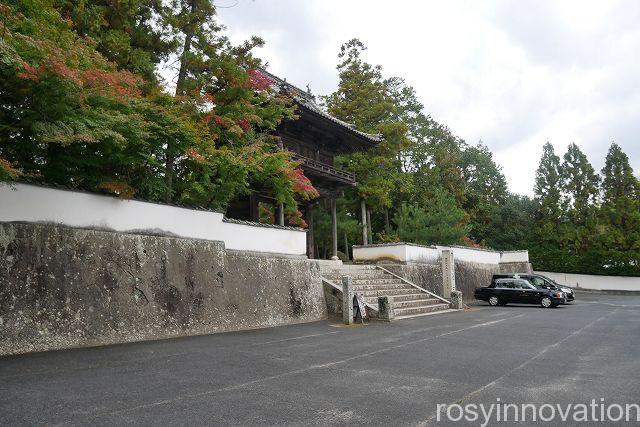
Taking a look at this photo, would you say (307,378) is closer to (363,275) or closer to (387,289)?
(387,289)

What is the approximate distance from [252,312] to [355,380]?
672cm

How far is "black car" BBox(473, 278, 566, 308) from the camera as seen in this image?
742 inches

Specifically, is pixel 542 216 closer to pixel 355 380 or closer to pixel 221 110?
pixel 221 110

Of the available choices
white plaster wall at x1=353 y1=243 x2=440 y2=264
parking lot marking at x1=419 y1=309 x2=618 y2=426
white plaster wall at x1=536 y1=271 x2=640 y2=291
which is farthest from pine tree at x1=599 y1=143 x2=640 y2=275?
parking lot marking at x1=419 y1=309 x2=618 y2=426

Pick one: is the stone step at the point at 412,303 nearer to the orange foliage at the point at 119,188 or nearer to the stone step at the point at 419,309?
the stone step at the point at 419,309

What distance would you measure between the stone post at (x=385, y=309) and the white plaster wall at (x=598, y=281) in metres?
26.1

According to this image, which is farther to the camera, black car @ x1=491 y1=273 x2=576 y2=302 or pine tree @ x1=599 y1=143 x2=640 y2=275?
pine tree @ x1=599 y1=143 x2=640 y2=275

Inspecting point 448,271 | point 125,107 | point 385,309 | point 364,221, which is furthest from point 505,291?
point 125,107

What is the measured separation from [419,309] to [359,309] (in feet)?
11.7

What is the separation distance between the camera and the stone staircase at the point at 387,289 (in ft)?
49.3

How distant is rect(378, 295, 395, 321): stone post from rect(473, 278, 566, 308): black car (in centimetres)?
951

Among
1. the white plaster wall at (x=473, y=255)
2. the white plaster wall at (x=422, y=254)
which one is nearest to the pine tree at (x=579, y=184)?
the white plaster wall at (x=473, y=255)

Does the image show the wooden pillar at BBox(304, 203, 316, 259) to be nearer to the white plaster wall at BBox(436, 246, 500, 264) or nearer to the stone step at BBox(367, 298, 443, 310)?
the white plaster wall at BBox(436, 246, 500, 264)

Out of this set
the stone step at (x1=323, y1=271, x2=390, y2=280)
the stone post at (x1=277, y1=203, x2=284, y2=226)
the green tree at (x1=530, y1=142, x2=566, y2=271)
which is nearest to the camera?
the stone step at (x1=323, y1=271, x2=390, y2=280)
